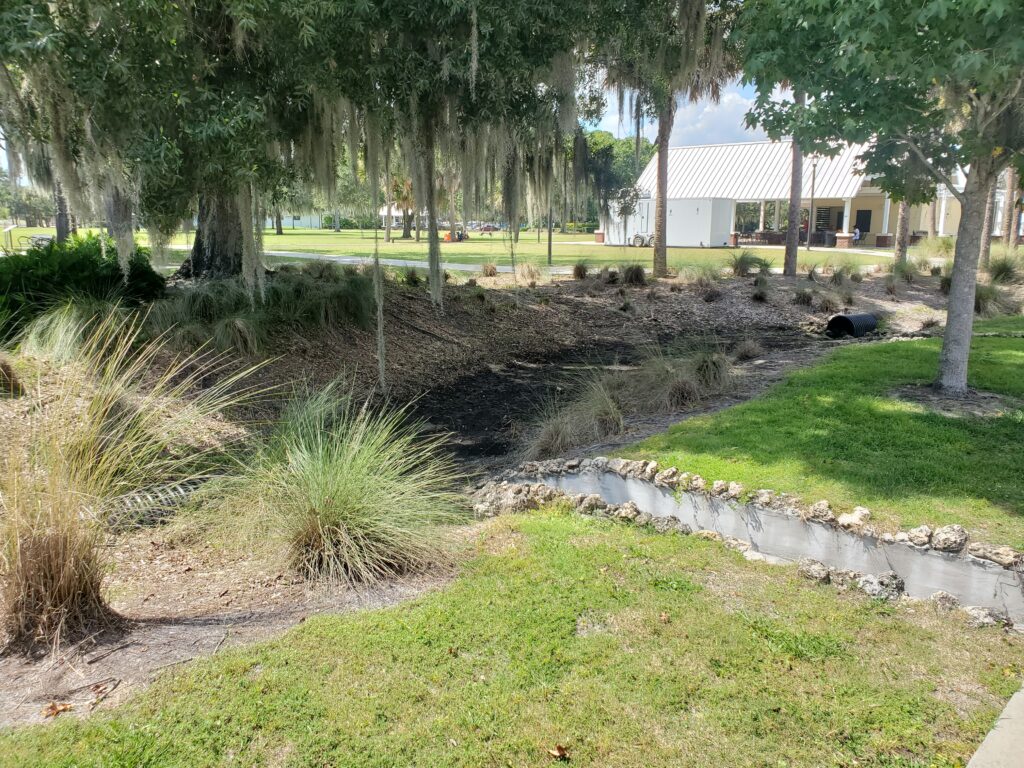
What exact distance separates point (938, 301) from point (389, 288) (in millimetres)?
11962

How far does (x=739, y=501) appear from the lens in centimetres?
545

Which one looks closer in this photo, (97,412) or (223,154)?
(97,412)

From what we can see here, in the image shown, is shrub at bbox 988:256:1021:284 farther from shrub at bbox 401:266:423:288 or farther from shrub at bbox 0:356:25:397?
shrub at bbox 0:356:25:397

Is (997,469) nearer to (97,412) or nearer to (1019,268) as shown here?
(97,412)

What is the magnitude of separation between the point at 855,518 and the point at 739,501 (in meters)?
0.83

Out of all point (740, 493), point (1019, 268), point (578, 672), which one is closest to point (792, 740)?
point (578, 672)

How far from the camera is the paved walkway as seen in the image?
2643mm

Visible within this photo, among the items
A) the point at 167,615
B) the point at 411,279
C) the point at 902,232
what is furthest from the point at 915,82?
the point at 902,232

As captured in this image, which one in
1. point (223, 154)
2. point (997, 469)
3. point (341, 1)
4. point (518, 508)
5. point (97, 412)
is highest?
point (341, 1)

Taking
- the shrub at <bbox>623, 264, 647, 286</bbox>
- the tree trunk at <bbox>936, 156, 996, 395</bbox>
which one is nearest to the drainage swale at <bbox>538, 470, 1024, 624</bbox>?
the tree trunk at <bbox>936, 156, 996, 395</bbox>

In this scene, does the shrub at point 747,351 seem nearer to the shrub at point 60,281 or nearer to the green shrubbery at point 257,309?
the green shrubbery at point 257,309

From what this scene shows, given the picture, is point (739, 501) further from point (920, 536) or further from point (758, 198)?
point (758, 198)

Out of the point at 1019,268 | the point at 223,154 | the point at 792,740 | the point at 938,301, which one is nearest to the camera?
the point at 792,740

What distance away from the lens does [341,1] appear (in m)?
6.78
